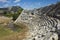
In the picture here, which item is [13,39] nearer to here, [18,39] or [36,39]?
[18,39]

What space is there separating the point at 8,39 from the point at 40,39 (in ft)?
19.5

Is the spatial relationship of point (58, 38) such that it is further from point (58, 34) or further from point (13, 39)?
point (13, 39)

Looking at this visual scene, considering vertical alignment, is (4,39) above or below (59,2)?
below

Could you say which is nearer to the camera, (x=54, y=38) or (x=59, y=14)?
(x=54, y=38)

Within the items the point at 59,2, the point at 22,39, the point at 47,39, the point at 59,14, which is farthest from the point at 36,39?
the point at 59,2

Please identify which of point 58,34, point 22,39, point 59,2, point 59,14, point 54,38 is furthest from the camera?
point 59,2

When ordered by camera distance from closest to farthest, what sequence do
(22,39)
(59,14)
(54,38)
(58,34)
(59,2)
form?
(54,38)
(58,34)
(22,39)
(59,14)
(59,2)

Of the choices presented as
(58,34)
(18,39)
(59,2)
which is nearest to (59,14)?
(59,2)

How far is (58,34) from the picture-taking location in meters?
18.1

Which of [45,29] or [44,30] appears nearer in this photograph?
[44,30]

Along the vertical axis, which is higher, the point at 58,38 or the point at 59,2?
the point at 59,2

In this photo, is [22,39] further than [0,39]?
No

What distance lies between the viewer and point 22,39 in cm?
2198

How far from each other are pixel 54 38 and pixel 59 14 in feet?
53.8
